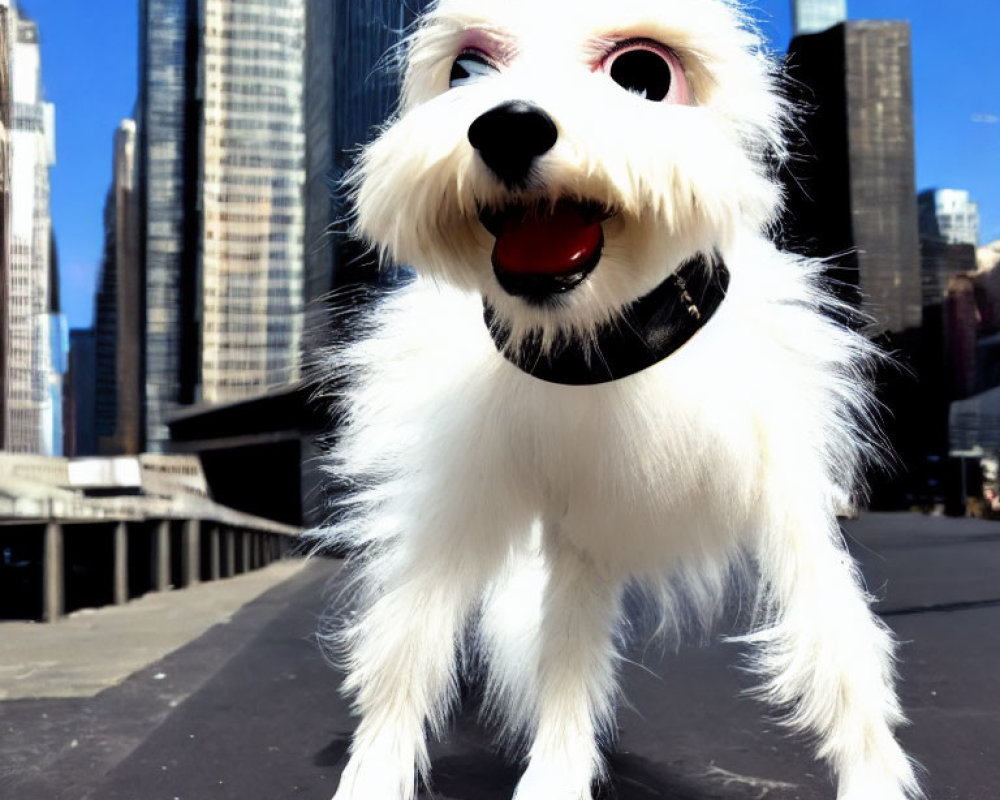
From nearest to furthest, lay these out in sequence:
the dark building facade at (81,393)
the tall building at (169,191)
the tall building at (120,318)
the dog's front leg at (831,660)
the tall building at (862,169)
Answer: the dog's front leg at (831,660) → the tall building at (862,169) → the tall building at (169,191) → the tall building at (120,318) → the dark building facade at (81,393)

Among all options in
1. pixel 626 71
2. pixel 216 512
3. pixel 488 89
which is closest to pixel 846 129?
pixel 626 71

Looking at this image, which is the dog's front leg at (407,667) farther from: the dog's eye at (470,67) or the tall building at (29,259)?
the tall building at (29,259)

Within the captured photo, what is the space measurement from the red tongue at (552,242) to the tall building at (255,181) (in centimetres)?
68

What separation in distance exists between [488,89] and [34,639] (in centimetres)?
233

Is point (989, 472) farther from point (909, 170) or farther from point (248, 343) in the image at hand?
point (248, 343)

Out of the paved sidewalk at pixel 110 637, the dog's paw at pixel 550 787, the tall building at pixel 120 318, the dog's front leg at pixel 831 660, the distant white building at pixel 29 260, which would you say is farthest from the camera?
the distant white building at pixel 29 260

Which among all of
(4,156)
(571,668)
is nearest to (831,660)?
(571,668)

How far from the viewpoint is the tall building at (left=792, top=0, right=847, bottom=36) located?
1334 mm

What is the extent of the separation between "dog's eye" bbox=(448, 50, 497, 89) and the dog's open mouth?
0.50ft

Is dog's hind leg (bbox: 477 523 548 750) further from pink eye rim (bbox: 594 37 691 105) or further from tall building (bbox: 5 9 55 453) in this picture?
tall building (bbox: 5 9 55 453)

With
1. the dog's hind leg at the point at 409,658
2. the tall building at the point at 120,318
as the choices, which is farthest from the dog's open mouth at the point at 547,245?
Result: the tall building at the point at 120,318

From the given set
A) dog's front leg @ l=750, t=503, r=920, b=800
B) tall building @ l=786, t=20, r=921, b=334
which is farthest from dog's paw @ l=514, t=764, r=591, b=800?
tall building @ l=786, t=20, r=921, b=334

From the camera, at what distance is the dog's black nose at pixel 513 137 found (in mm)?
694

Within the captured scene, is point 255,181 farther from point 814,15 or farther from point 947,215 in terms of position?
point 947,215
